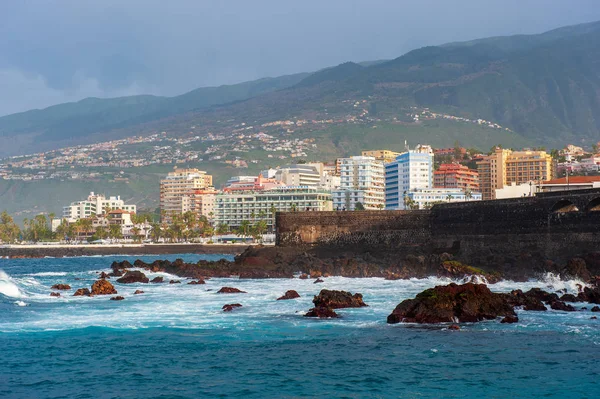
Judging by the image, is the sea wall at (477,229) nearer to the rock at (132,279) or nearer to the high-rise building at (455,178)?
the rock at (132,279)

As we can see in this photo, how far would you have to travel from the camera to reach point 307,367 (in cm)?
2016

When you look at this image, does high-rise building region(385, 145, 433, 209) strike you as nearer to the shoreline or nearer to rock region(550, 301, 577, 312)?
the shoreline

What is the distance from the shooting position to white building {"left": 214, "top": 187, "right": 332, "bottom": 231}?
15838 centimetres

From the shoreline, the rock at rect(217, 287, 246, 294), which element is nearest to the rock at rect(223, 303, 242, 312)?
the rock at rect(217, 287, 246, 294)

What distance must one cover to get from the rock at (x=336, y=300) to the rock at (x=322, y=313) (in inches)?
41.4

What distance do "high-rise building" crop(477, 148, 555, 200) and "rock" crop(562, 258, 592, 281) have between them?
13667cm

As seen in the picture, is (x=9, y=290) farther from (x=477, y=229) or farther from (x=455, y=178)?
(x=455, y=178)

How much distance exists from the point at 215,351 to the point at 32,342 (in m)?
6.00

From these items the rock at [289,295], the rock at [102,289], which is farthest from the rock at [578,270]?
the rock at [102,289]

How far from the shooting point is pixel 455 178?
180625 mm

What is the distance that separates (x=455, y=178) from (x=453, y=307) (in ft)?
515

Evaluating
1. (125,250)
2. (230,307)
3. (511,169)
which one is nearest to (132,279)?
(230,307)

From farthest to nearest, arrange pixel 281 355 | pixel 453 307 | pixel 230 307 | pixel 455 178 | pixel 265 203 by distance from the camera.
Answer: pixel 455 178 < pixel 265 203 < pixel 230 307 < pixel 453 307 < pixel 281 355

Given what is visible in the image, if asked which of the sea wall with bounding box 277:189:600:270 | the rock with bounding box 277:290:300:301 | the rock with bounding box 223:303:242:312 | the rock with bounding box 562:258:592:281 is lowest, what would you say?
the rock with bounding box 223:303:242:312
